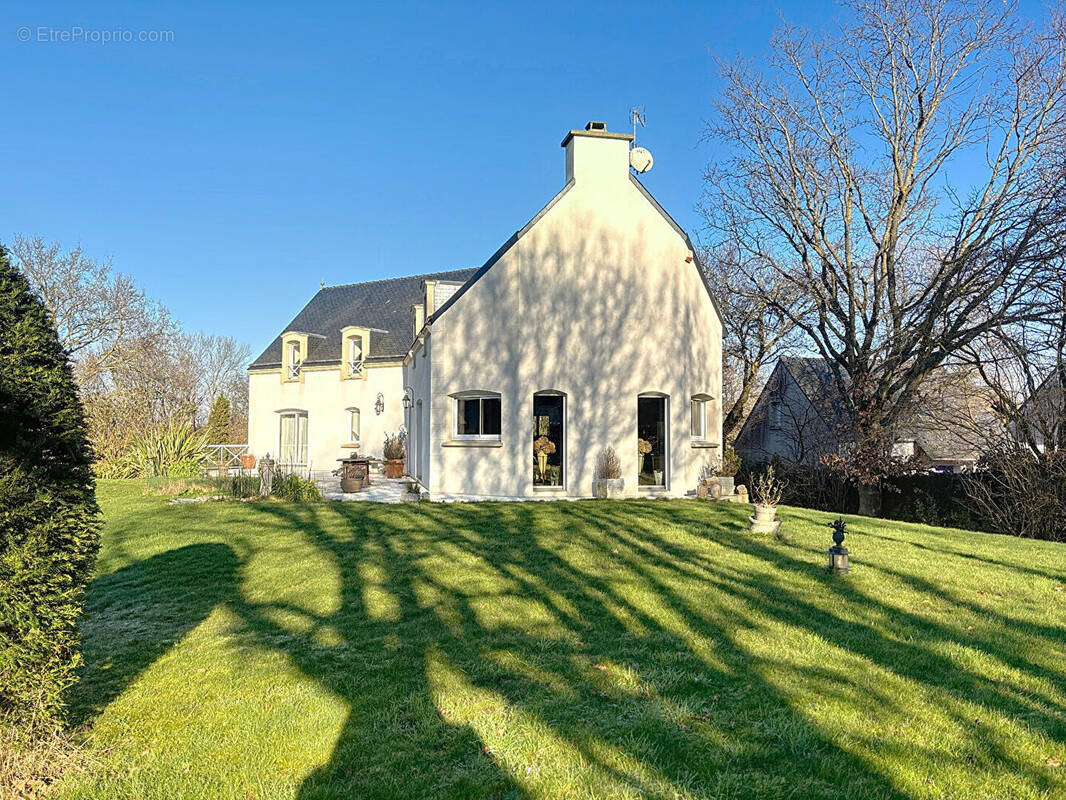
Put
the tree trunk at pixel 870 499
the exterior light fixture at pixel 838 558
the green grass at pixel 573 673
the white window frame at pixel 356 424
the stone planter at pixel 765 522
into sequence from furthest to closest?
1. the white window frame at pixel 356 424
2. the tree trunk at pixel 870 499
3. the stone planter at pixel 765 522
4. the exterior light fixture at pixel 838 558
5. the green grass at pixel 573 673

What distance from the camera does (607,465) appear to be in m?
16.2

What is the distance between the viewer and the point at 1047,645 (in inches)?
225

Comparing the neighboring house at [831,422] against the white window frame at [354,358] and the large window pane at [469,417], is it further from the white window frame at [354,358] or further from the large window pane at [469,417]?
the white window frame at [354,358]

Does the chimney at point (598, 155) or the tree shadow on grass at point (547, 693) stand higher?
the chimney at point (598, 155)

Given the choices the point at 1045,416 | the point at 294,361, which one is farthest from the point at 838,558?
the point at 294,361

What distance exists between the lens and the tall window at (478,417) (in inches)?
631

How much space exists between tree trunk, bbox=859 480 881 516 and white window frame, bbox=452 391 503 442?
12.0 meters

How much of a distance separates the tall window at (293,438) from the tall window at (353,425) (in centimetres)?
254

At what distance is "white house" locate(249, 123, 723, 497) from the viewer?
624 inches

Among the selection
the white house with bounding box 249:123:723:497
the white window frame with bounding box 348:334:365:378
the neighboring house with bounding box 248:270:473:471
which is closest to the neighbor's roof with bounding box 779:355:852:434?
the white house with bounding box 249:123:723:497

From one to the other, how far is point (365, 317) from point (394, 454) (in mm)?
8785

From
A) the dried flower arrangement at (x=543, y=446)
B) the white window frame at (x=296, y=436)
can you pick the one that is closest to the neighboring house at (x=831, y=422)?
the dried flower arrangement at (x=543, y=446)

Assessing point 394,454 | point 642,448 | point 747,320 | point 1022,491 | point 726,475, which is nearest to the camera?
point 1022,491

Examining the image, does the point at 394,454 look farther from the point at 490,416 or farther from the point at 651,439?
the point at 651,439
